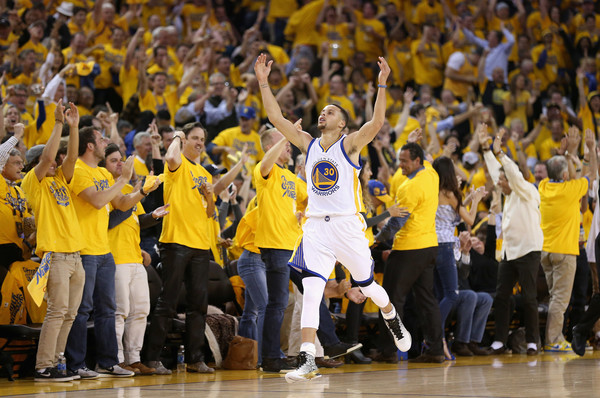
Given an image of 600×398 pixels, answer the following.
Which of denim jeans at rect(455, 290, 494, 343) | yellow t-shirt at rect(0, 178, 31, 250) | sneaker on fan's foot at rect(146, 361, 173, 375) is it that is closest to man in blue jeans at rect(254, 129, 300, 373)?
sneaker on fan's foot at rect(146, 361, 173, 375)

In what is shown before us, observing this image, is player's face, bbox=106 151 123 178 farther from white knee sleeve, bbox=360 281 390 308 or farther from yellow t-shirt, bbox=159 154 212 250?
white knee sleeve, bbox=360 281 390 308

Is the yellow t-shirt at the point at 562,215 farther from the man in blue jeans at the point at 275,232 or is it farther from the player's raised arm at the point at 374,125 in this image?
the player's raised arm at the point at 374,125

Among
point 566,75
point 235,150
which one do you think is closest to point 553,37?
point 566,75

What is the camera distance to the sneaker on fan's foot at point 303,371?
20.9ft

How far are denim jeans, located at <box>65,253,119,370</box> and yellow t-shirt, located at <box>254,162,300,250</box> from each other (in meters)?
1.55

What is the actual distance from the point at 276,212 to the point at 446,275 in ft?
8.60

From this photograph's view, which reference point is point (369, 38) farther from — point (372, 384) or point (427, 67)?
point (372, 384)

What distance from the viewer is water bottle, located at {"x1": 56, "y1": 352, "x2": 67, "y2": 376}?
745cm

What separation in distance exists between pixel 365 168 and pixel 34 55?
5.94 metres

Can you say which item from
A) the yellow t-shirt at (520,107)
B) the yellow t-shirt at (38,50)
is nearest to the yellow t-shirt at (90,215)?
the yellow t-shirt at (38,50)

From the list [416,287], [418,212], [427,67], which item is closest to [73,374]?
[416,287]

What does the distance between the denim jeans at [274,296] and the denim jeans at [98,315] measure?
1.49 meters

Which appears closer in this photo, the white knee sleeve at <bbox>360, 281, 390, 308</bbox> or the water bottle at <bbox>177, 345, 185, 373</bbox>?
the white knee sleeve at <bbox>360, 281, 390, 308</bbox>

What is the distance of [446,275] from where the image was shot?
33.6 ft
